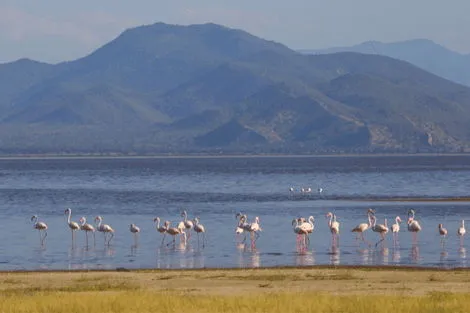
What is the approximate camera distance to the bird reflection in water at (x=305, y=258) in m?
42.7

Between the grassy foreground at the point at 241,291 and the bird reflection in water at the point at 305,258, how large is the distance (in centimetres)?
337

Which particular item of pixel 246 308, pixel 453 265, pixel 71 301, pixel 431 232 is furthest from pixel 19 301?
pixel 431 232

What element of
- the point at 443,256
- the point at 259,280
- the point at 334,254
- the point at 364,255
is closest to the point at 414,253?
the point at 443,256

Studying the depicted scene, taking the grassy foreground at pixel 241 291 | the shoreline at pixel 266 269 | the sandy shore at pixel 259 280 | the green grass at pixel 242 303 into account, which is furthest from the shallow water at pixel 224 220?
the green grass at pixel 242 303

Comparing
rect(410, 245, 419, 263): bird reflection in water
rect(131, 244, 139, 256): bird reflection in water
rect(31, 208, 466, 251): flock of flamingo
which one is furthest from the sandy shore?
rect(31, 208, 466, 251): flock of flamingo

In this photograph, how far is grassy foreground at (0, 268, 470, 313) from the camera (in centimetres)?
2681

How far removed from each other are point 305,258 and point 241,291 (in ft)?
40.7

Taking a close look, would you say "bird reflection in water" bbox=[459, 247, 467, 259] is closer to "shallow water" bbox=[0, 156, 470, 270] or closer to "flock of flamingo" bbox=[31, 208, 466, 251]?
"shallow water" bbox=[0, 156, 470, 270]

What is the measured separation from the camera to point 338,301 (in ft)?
90.2

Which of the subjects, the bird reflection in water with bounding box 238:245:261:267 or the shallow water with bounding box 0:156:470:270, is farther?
the shallow water with bounding box 0:156:470:270

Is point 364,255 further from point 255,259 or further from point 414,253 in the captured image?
point 255,259

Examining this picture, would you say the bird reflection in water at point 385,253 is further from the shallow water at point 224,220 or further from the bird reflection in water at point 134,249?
the bird reflection in water at point 134,249

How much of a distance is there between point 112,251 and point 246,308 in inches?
932

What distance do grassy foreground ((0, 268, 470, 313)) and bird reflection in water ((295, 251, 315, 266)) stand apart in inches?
133
